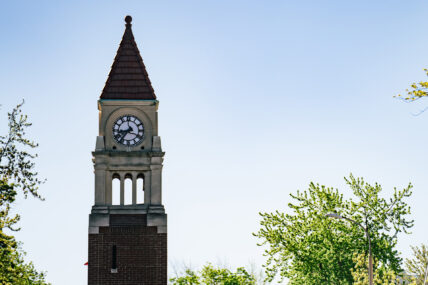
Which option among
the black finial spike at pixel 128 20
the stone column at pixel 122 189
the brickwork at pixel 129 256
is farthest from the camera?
the black finial spike at pixel 128 20

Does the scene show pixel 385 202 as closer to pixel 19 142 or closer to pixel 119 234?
pixel 119 234

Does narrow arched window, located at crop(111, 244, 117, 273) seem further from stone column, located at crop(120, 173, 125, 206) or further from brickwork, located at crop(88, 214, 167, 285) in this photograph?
stone column, located at crop(120, 173, 125, 206)

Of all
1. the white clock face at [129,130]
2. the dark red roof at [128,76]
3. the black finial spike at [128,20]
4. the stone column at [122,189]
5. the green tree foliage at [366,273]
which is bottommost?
the green tree foliage at [366,273]

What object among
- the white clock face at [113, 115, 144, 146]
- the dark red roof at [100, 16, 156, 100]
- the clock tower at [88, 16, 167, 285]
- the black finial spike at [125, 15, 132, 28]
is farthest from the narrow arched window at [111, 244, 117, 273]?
the black finial spike at [125, 15, 132, 28]

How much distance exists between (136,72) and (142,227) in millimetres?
8607

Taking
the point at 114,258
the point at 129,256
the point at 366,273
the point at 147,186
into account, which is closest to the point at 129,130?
the point at 147,186

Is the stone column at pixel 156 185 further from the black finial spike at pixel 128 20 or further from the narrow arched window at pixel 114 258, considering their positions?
the black finial spike at pixel 128 20

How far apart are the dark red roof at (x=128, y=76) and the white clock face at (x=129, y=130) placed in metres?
1.22

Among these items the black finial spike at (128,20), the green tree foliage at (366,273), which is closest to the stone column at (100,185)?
the black finial spike at (128,20)

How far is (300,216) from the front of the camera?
57.1m

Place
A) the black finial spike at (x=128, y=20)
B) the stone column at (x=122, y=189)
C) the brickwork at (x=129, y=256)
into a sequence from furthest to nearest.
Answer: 1. the black finial spike at (x=128, y=20)
2. the stone column at (x=122, y=189)
3. the brickwork at (x=129, y=256)

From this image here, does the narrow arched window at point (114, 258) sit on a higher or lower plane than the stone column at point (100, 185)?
lower

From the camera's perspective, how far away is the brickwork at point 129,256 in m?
49.0

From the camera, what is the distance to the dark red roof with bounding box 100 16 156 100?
51.5 metres
